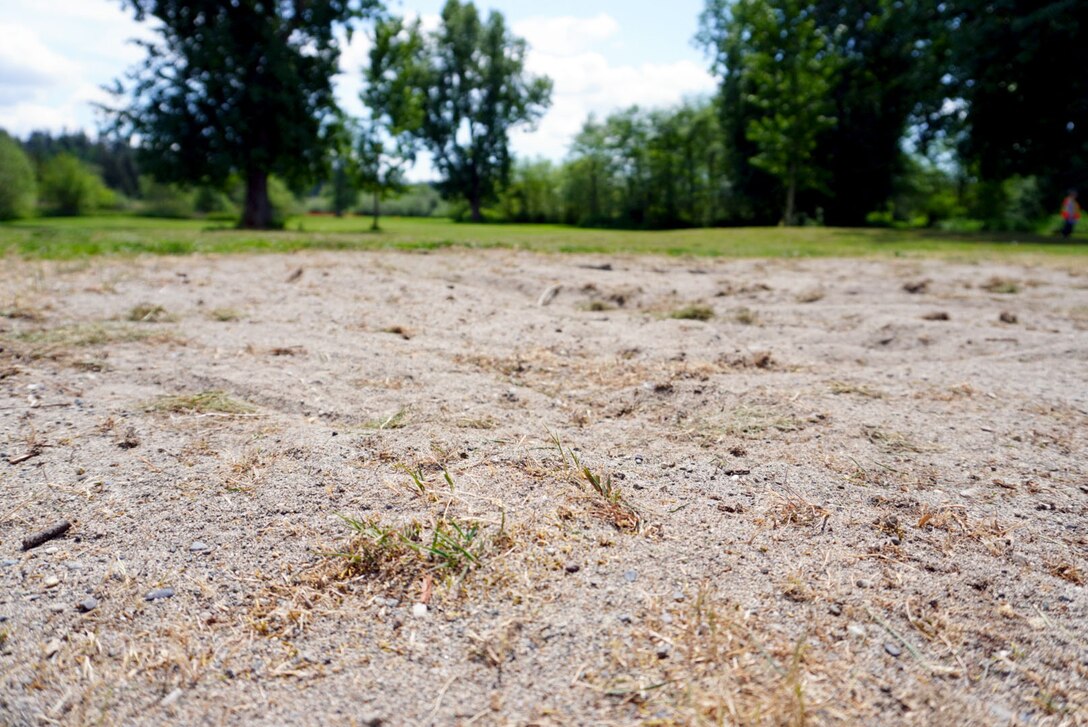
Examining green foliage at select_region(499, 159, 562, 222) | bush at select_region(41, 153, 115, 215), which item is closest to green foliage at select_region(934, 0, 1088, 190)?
green foliage at select_region(499, 159, 562, 222)

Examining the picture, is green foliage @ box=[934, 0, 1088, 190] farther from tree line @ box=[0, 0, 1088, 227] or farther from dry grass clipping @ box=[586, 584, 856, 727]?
dry grass clipping @ box=[586, 584, 856, 727]

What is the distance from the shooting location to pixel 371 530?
7.25 ft

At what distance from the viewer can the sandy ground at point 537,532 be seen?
161 centimetres

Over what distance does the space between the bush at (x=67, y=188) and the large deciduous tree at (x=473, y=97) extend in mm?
31979

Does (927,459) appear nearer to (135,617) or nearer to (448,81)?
(135,617)

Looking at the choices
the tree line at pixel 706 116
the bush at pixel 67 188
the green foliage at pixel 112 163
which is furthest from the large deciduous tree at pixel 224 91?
the green foliage at pixel 112 163

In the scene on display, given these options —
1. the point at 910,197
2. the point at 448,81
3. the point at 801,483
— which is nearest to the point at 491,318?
the point at 801,483

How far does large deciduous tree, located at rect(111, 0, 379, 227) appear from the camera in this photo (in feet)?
71.6

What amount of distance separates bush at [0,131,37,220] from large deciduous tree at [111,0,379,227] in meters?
24.9

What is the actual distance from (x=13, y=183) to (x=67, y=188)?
19.5m

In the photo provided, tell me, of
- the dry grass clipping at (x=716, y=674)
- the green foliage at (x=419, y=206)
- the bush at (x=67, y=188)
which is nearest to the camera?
the dry grass clipping at (x=716, y=674)

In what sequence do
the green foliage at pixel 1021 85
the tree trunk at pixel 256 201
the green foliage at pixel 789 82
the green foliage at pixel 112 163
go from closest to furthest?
the green foliage at pixel 1021 85
the tree trunk at pixel 256 201
the green foliage at pixel 789 82
the green foliage at pixel 112 163

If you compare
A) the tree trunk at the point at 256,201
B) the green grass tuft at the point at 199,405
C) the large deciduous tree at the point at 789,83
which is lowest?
the green grass tuft at the point at 199,405

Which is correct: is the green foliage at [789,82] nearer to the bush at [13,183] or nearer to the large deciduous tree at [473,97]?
the large deciduous tree at [473,97]
